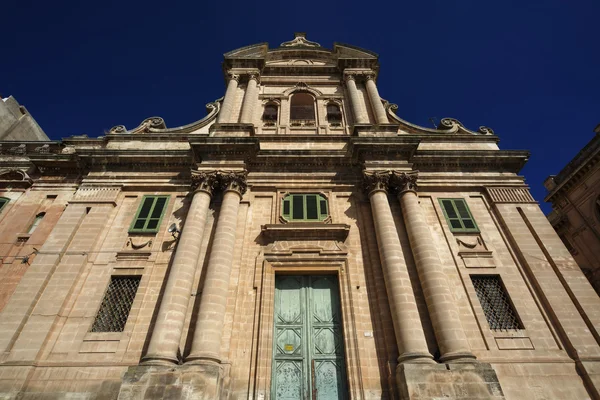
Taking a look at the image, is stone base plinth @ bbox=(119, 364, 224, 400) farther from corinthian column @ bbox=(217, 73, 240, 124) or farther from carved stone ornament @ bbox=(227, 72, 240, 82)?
carved stone ornament @ bbox=(227, 72, 240, 82)

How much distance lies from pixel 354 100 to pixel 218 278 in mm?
11223

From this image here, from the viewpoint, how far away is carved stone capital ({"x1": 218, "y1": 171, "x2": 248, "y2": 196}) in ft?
40.2

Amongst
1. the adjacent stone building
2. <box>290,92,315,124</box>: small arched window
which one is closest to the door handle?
<box>290,92,315,124</box>: small arched window

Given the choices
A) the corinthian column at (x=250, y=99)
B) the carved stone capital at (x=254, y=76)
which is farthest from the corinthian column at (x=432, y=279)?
the carved stone capital at (x=254, y=76)

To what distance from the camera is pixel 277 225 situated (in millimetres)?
11570

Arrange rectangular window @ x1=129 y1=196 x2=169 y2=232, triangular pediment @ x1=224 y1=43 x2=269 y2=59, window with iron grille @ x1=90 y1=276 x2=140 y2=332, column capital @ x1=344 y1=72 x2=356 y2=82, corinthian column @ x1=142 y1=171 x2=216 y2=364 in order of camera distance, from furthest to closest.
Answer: triangular pediment @ x1=224 y1=43 x2=269 y2=59 → column capital @ x1=344 y1=72 x2=356 y2=82 → rectangular window @ x1=129 y1=196 x2=169 y2=232 → window with iron grille @ x1=90 y1=276 x2=140 y2=332 → corinthian column @ x1=142 y1=171 x2=216 y2=364

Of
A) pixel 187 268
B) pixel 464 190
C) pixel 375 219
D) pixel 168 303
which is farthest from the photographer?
pixel 464 190

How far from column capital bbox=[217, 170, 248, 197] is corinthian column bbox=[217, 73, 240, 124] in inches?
138

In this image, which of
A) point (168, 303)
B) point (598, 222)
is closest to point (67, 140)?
point (168, 303)

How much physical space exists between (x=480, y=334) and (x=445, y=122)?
1019 centimetres

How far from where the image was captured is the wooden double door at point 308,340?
9.02m

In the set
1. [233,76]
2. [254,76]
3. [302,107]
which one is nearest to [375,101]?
[302,107]

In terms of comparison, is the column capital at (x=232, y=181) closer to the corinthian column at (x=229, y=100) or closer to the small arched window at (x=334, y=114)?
the corinthian column at (x=229, y=100)

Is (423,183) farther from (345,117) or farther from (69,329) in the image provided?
(69,329)
